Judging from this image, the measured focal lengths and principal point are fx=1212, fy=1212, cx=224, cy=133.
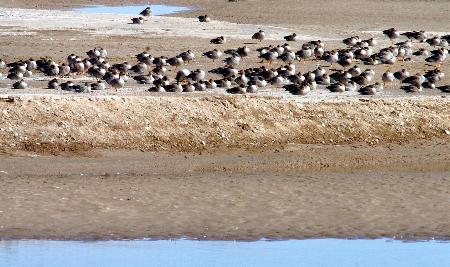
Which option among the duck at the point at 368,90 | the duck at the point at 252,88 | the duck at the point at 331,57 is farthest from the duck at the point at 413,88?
the duck at the point at 331,57

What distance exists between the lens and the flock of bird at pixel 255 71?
71.2ft

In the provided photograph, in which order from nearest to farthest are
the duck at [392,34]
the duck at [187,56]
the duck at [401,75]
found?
1. the duck at [401,75]
2. the duck at [187,56]
3. the duck at [392,34]

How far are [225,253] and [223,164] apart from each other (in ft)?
14.2

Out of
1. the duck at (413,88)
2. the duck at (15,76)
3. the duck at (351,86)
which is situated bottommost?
the duck at (413,88)

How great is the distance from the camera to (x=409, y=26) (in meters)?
32.4

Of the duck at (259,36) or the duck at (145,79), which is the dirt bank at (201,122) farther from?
the duck at (259,36)

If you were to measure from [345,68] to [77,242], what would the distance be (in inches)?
476

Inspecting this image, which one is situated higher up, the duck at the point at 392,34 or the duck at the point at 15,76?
the duck at the point at 15,76

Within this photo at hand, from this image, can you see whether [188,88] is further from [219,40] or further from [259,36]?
[259,36]

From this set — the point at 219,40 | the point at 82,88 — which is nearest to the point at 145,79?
the point at 82,88

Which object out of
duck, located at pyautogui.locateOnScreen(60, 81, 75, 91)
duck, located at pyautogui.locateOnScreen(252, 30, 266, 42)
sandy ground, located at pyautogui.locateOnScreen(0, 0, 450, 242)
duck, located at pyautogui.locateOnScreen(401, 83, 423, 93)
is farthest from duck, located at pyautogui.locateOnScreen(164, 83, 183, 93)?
duck, located at pyautogui.locateOnScreen(252, 30, 266, 42)

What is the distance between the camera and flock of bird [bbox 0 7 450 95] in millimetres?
21703

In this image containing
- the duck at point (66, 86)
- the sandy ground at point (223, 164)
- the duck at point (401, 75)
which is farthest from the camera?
the duck at point (401, 75)

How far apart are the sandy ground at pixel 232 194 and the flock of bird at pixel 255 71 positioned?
11.5 feet
